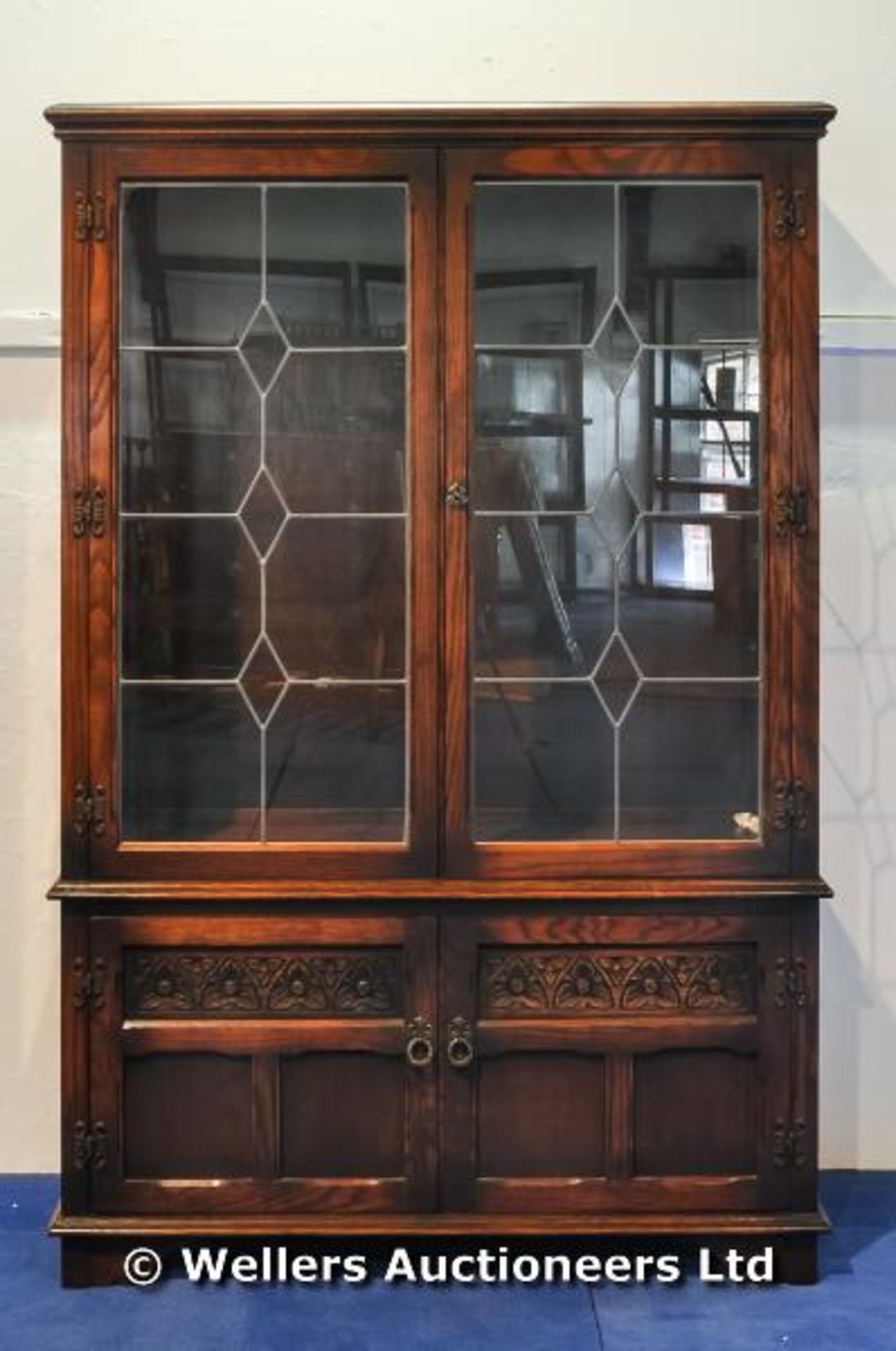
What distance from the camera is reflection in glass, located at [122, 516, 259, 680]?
8.00 ft

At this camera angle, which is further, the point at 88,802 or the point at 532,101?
the point at 532,101

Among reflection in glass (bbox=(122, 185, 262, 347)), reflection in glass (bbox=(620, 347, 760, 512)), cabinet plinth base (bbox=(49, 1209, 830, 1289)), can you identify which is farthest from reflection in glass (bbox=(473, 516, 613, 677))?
cabinet plinth base (bbox=(49, 1209, 830, 1289))

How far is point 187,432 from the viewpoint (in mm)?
2449

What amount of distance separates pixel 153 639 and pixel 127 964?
486mm

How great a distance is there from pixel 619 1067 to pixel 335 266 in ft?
4.15

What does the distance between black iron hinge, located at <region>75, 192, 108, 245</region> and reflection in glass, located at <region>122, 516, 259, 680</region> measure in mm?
414

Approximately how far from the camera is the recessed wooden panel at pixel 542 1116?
246 centimetres

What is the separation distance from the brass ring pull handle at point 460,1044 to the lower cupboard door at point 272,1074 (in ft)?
0.11

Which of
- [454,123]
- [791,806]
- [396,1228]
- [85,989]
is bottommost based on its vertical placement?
[396,1228]

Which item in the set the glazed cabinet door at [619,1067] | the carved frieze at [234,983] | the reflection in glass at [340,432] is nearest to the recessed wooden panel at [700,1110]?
the glazed cabinet door at [619,1067]

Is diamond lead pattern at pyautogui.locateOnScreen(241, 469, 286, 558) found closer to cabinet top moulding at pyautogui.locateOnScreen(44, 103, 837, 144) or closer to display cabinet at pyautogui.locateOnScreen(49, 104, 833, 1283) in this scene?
display cabinet at pyautogui.locateOnScreen(49, 104, 833, 1283)

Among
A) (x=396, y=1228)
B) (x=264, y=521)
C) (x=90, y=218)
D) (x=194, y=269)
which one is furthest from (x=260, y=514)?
(x=396, y=1228)

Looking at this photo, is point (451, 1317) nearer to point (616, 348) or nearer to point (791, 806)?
point (791, 806)

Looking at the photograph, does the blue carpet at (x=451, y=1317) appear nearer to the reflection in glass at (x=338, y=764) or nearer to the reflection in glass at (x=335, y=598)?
the reflection in glass at (x=338, y=764)
